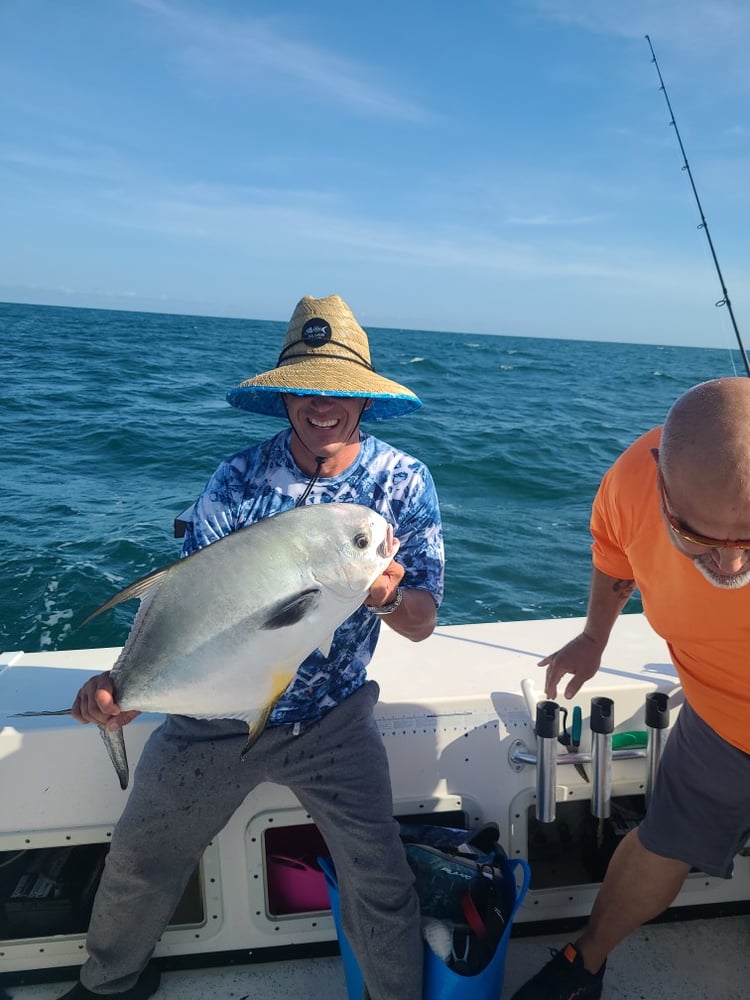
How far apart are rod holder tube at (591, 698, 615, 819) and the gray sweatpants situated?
2.17 ft

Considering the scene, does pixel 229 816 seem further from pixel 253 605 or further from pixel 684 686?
pixel 684 686

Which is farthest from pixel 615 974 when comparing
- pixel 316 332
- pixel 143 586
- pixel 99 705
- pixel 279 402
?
pixel 316 332

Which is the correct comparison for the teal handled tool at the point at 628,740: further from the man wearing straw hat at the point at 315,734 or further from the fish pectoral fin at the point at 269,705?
the fish pectoral fin at the point at 269,705

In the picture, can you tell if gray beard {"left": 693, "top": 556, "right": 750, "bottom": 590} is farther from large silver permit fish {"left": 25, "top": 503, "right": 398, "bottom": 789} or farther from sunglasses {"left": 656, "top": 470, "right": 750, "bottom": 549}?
large silver permit fish {"left": 25, "top": 503, "right": 398, "bottom": 789}

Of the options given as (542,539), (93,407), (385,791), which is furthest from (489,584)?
(93,407)

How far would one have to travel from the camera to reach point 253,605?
1.81m

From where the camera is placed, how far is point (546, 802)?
7.77 ft

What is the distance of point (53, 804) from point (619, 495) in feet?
6.54

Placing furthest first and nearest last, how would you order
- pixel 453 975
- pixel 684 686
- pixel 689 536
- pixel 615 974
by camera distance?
pixel 615 974, pixel 684 686, pixel 453 975, pixel 689 536

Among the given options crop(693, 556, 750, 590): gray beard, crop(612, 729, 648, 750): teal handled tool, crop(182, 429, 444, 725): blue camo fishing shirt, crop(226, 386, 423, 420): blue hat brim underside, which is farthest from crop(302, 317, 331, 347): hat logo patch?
crop(612, 729, 648, 750): teal handled tool

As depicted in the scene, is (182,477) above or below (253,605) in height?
below

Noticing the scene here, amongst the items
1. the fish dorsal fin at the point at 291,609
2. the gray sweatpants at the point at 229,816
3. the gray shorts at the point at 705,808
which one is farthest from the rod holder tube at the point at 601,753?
the fish dorsal fin at the point at 291,609

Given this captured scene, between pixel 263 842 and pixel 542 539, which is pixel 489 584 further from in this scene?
pixel 263 842

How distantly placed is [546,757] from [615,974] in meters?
0.83
